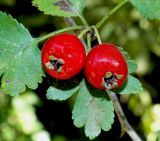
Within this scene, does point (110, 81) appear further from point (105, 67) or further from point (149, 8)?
point (149, 8)

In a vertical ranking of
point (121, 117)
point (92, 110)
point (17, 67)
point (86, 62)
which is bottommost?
point (121, 117)

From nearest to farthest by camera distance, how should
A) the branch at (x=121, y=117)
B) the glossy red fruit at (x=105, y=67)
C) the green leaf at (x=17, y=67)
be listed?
1. the glossy red fruit at (x=105, y=67)
2. the green leaf at (x=17, y=67)
3. the branch at (x=121, y=117)

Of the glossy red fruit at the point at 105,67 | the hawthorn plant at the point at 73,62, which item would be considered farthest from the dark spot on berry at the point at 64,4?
the glossy red fruit at the point at 105,67

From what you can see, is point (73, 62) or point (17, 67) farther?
point (17, 67)

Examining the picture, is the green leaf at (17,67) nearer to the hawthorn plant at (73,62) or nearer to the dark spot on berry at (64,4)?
the hawthorn plant at (73,62)

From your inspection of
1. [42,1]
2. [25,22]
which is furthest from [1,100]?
[42,1]

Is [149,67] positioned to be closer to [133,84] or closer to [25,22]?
[25,22]

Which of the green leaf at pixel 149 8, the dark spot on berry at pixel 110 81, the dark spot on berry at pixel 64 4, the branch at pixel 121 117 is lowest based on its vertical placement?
the branch at pixel 121 117

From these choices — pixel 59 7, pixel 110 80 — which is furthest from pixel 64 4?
pixel 110 80
